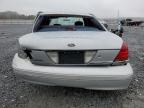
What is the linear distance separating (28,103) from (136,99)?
179 centimetres

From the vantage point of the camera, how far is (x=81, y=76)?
381cm

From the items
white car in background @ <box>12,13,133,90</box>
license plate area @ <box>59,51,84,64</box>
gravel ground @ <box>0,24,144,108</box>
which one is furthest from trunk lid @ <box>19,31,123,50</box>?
gravel ground @ <box>0,24,144,108</box>

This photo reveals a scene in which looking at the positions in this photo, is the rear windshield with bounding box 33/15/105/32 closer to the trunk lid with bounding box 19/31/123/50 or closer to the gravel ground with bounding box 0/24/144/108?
the trunk lid with bounding box 19/31/123/50

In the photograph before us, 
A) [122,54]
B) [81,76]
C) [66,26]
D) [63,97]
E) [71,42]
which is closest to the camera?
[81,76]

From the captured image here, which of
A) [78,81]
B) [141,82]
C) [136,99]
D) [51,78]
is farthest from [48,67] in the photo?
[141,82]

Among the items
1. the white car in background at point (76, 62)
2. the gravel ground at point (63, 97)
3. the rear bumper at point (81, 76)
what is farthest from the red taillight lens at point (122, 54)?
the gravel ground at point (63, 97)

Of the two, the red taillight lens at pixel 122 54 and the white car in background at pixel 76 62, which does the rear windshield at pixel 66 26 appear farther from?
the red taillight lens at pixel 122 54

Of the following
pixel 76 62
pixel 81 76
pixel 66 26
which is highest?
pixel 66 26

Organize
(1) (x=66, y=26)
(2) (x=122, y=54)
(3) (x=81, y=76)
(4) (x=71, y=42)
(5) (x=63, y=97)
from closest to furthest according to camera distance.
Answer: (3) (x=81, y=76), (4) (x=71, y=42), (2) (x=122, y=54), (5) (x=63, y=97), (1) (x=66, y=26)

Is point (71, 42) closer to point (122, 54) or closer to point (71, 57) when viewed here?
point (71, 57)

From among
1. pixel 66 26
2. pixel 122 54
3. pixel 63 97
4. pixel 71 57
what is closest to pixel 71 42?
pixel 71 57

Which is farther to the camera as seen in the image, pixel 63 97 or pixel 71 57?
pixel 63 97

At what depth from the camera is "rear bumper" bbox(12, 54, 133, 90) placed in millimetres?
3826

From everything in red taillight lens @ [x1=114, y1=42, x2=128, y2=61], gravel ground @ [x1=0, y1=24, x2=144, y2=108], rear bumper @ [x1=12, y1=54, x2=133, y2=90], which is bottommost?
gravel ground @ [x1=0, y1=24, x2=144, y2=108]
